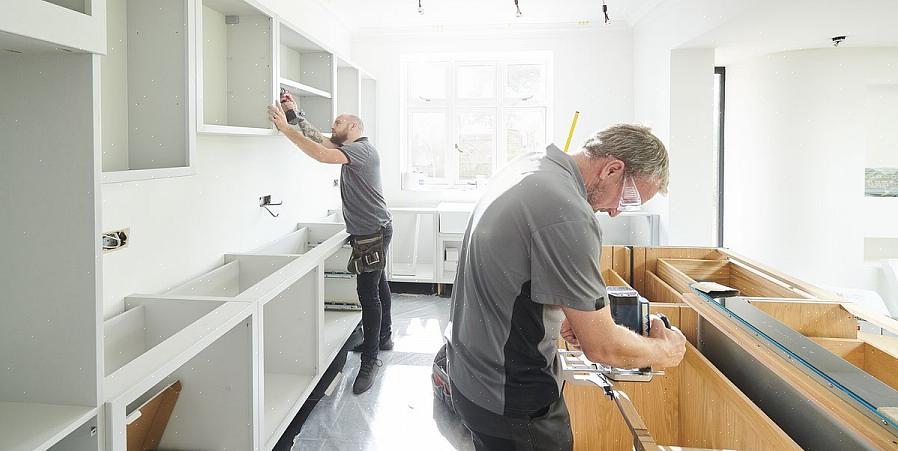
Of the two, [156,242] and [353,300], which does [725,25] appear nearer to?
[353,300]

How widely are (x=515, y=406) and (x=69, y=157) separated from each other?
1100 millimetres

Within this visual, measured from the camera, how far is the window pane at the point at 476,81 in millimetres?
5789

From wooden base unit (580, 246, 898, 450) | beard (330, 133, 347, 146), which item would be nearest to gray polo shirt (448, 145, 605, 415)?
wooden base unit (580, 246, 898, 450)

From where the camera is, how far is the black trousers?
4.55ft

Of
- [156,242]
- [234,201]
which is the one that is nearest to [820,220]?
[234,201]

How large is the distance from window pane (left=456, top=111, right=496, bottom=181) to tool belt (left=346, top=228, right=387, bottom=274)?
103 inches

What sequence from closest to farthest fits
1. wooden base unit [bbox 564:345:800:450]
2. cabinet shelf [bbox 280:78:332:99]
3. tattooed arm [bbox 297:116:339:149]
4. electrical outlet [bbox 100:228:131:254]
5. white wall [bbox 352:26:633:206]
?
wooden base unit [bbox 564:345:800:450], electrical outlet [bbox 100:228:131:254], cabinet shelf [bbox 280:78:332:99], tattooed arm [bbox 297:116:339:149], white wall [bbox 352:26:633:206]

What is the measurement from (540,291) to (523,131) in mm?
4730

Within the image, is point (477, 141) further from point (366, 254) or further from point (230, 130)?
point (230, 130)

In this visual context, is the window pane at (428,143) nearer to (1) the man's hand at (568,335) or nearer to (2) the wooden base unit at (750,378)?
(2) the wooden base unit at (750,378)

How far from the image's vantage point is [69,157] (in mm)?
1058

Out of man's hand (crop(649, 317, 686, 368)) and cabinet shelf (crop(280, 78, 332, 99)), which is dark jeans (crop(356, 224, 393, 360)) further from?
man's hand (crop(649, 317, 686, 368))

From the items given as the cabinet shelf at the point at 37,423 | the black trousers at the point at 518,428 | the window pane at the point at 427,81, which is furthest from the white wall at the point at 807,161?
the cabinet shelf at the point at 37,423

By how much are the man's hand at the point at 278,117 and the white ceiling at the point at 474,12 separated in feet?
6.87
